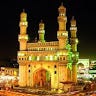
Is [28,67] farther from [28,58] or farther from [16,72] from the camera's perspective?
[16,72]

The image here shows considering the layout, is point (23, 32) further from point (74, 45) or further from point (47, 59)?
point (74, 45)

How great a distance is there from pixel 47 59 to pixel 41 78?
13.3ft

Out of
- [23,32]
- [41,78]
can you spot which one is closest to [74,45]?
[41,78]

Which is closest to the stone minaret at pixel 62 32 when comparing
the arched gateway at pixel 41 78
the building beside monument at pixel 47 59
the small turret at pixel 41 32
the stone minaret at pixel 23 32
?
the building beside monument at pixel 47 59

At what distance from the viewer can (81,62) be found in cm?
8131

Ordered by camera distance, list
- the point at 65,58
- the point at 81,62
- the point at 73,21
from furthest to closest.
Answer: the point at 81,62 < the point at 73,21 < the point at 65,58

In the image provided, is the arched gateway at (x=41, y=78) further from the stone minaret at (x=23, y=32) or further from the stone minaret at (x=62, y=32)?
the stone minaret at (x=62, y=32)

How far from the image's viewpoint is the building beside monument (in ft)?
145

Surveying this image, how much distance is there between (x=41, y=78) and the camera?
47.9m

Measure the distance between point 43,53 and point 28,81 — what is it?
4422mm

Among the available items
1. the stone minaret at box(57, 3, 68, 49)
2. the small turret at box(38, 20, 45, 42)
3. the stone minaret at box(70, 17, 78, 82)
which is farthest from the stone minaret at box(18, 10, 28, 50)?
the stone minaret at box(70, 17, 78, 82)

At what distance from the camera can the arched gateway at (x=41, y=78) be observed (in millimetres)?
46719

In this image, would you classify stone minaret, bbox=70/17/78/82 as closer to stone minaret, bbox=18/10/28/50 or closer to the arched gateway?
the arched gateway

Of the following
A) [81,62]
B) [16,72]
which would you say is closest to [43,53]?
[16,72]
